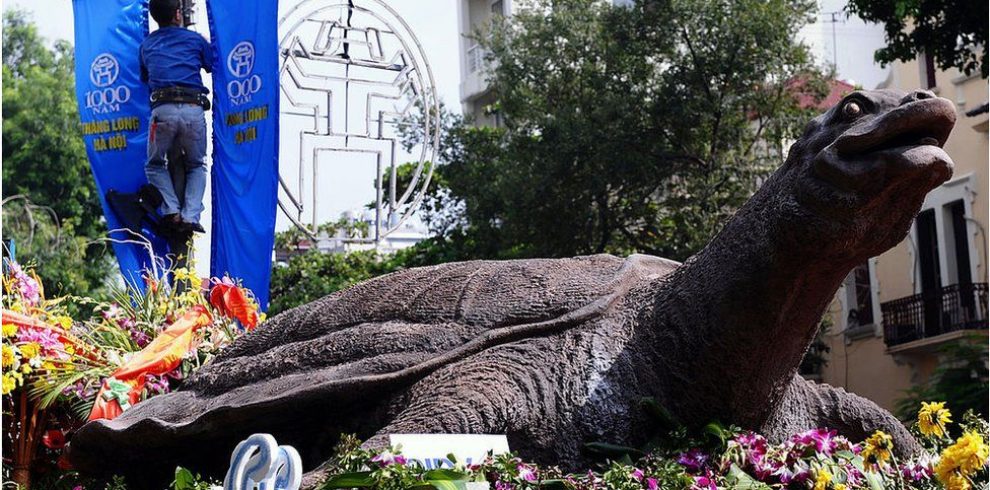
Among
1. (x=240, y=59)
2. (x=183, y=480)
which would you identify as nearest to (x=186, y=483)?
(x=183, y=480)

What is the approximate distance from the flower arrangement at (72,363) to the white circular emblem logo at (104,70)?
11.9 feet

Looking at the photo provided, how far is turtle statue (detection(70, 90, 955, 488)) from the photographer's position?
4.18 m

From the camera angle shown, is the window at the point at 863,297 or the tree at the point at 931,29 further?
the window at the point at 863,297

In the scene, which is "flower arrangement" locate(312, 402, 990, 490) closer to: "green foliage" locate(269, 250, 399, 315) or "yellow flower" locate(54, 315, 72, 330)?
"yellow flower" locate(54, 315, 72, 330)

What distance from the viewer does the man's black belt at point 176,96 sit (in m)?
9.97

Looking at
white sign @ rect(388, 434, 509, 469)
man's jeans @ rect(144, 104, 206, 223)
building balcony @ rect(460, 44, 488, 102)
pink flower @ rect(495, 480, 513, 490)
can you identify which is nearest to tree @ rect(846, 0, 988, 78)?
man's jeans @ rect(144, 104, 206, 223)

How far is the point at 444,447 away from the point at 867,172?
1.47 metres

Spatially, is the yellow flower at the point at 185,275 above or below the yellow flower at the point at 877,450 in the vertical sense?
above

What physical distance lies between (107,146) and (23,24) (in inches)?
865

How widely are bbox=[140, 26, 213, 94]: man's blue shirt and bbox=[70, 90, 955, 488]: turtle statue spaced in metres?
4.97

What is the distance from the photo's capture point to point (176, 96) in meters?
9.98

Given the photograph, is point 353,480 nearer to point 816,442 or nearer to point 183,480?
point 183,480

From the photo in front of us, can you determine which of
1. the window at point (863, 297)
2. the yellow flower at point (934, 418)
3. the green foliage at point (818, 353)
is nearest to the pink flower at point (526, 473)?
the yellow flower at point (934, 418)

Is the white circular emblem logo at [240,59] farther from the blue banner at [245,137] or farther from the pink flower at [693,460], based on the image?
the pink flower at [693,460]
